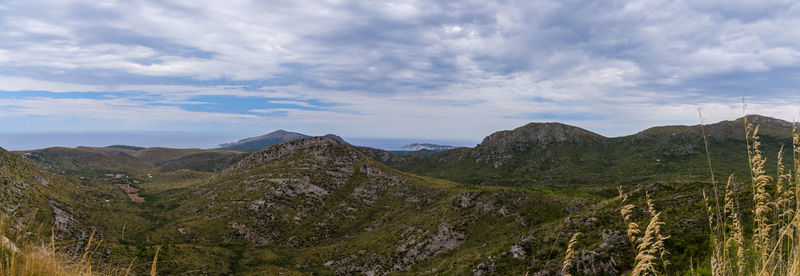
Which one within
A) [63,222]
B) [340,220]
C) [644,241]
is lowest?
[340,220]

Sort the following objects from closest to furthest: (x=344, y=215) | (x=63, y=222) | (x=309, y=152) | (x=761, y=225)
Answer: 1. (x=761, y=225)
2. (x=63, y=222)
3. (x=344, y=215)
4. (x=309, y=152)

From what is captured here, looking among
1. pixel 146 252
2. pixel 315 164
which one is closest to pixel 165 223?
pixel 146 252

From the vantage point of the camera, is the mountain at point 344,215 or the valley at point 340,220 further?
the mountain at point 344,215

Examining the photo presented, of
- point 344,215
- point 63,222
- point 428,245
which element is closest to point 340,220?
point 344,215

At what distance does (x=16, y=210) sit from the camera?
191 ft

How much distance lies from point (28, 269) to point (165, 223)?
97418mm

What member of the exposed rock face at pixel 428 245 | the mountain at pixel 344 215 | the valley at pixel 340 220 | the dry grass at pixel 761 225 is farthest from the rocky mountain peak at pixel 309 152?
the dry grass at pixel 761 225

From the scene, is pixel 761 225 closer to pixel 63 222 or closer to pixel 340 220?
pixel 340 220

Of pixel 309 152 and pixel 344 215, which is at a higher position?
pixel 309 152

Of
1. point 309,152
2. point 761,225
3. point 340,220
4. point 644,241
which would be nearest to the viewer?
point 644,241

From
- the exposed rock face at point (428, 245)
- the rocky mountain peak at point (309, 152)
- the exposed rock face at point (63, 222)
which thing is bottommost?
the exposed rock face at point (428, 245)

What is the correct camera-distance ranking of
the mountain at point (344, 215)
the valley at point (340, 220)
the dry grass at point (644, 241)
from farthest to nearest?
the mountain at point (344, 215)
the valley at point (340, 220)
the dry grass at point (644, 241)

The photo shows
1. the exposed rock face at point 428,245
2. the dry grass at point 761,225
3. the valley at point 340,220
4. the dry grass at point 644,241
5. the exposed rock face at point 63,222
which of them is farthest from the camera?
the exposed rock face at point 63,222

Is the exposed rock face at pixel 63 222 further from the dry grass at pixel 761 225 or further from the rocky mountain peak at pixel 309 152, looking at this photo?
the dry grass at pixel 761 225
